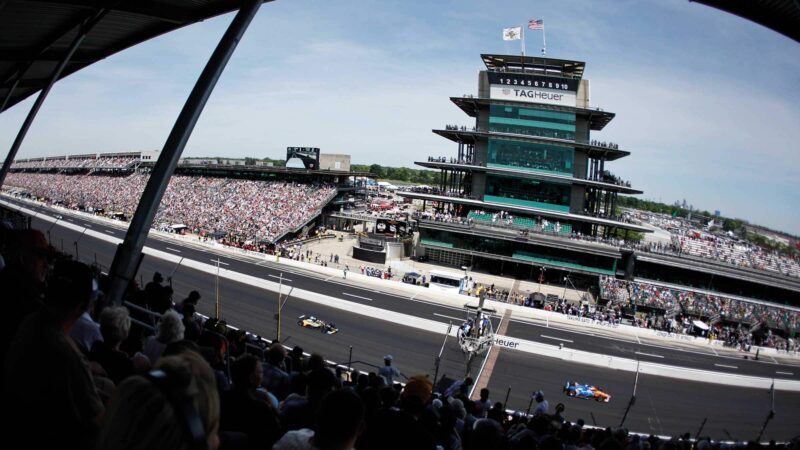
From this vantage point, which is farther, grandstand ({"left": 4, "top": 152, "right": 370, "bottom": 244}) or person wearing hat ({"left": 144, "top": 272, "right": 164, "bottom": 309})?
grandstand ({"left": 4, "top": 152, "right": 370, "bottom": 244})

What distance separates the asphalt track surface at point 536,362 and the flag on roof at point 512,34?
32.0 m

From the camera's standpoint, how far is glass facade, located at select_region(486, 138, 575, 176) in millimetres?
46969

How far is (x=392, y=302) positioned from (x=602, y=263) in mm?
21510

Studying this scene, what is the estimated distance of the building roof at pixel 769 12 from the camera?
6.73m

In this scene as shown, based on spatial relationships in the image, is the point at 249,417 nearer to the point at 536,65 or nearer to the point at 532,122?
the point at 532,122

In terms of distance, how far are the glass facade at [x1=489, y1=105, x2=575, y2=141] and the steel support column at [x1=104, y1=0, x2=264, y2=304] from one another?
43.1m

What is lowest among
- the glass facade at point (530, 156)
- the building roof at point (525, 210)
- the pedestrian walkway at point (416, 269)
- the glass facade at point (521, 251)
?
the pedestrian walkway at point (416, 269)

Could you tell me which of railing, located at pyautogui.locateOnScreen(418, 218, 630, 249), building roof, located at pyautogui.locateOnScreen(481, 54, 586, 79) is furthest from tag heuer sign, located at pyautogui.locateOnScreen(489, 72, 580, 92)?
railing, located at pyautogui.locateOnScreen(418, 218, 630, 249)

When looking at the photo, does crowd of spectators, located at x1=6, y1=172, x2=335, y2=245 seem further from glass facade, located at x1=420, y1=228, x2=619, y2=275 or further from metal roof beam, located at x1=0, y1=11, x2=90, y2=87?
metal roof beam, located at x1=0, y1=11, x2=90, y2=87

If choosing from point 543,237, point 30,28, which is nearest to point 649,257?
point 543,237

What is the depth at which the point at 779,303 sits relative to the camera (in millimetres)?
40156

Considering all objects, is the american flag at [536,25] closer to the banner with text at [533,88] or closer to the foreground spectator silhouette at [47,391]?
the banner with text at [533,88]

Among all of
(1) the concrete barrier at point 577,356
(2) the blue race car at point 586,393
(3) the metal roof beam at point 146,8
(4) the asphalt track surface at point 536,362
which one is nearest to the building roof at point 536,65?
(4) the asphalt track surface at point 536,362

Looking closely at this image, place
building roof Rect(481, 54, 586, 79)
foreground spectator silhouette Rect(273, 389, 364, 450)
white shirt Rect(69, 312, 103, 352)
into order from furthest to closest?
1. building roof Rect(481, 54, 586, 79)
2. white shirt Rect(69, 312, 103, 352)
3. foreground spectator silhouette Rect(273, 389, 364, 450)
